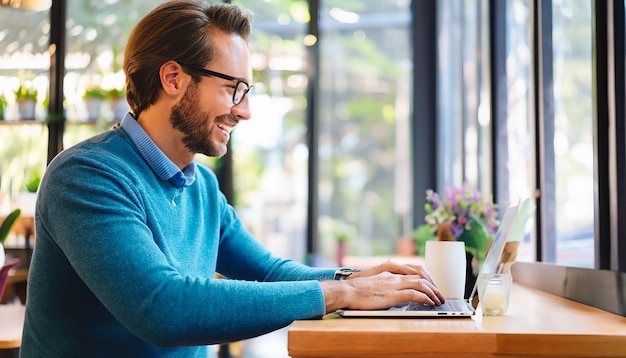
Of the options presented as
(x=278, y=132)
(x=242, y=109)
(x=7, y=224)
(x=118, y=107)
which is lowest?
(x=7, y=224)

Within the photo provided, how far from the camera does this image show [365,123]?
601cm

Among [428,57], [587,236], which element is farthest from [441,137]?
[587,236]

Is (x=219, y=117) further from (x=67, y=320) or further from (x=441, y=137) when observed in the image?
(x=441, y=137)

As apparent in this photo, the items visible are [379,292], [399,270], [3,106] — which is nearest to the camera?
[379,292]

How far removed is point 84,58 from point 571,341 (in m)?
4.94

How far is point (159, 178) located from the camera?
161 cm

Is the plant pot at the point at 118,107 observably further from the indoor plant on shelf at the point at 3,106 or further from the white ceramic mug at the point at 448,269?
the white ceramic mug at the point at 448,269

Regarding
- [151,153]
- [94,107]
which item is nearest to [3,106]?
[94,107]

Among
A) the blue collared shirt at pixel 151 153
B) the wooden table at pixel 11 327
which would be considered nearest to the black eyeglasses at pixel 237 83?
the blue collared shirt at pixel 151 153

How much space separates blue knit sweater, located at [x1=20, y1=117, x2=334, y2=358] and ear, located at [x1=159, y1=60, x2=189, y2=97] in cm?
15

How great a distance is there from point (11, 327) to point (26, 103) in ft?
10.5

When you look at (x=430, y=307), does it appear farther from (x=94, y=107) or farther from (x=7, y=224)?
(x=94, y=107)

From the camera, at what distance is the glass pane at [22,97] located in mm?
5375

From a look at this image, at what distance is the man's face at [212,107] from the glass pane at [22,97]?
3.94 m
